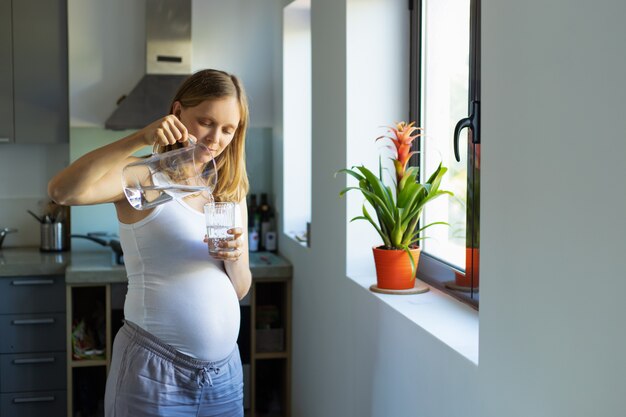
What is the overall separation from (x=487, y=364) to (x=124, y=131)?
303 cm

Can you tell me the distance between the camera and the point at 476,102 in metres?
1.91

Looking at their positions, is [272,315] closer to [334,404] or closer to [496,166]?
[334,404]

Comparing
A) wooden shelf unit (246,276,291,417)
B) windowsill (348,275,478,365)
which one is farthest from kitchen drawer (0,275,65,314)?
windowsill (348,275,478,365)

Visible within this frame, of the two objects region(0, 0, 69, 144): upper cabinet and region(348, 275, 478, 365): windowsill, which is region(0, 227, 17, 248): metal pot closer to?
region(0, 0, 69, 144): upper cabinet

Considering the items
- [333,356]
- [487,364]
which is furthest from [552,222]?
[333,356]

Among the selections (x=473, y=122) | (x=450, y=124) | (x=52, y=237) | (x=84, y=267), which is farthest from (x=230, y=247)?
(x=52, y=237)

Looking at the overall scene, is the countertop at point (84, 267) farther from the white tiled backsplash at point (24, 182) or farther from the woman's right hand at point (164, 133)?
the woman's right hand at point (164, 133)

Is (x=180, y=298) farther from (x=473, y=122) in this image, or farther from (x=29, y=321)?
(x=29, y=321)

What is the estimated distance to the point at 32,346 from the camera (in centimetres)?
355

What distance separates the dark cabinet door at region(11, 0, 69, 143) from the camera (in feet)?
12.8

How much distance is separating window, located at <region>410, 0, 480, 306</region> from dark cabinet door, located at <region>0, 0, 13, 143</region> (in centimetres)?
238

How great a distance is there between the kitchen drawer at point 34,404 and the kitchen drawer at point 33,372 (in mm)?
28

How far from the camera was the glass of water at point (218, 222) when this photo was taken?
1.67 m

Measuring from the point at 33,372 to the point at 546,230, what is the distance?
9.83 ft
